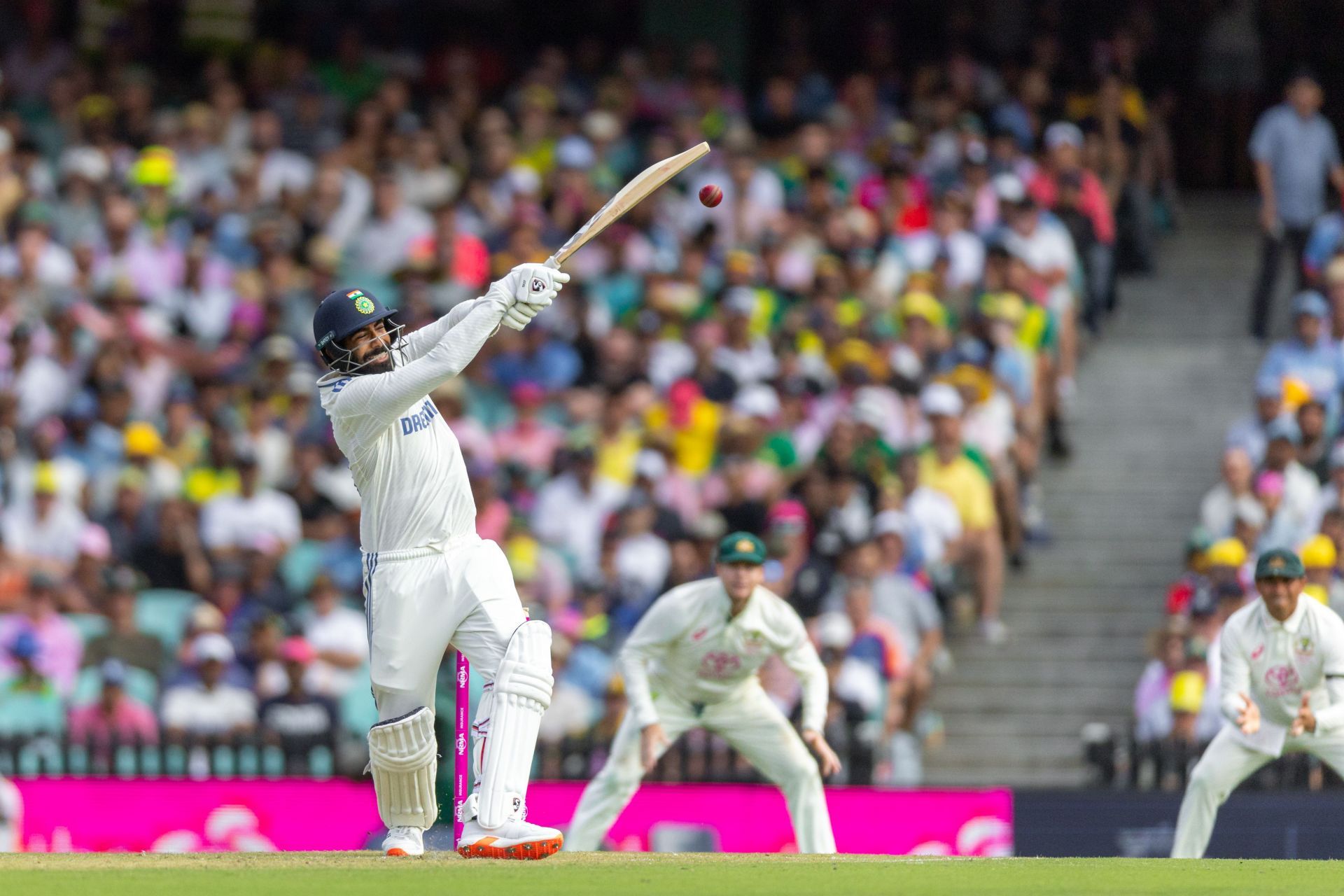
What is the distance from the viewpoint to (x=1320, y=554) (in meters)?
13.5

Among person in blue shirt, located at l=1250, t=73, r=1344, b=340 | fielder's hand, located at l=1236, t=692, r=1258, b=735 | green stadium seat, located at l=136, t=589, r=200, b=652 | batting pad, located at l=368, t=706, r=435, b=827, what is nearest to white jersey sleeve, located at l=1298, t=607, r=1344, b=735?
fielder's hand, located at l=1236, t=692, r=1258, b=735

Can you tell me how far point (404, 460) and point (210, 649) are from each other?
5856 millimetres

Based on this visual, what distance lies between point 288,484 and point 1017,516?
504 centimetres

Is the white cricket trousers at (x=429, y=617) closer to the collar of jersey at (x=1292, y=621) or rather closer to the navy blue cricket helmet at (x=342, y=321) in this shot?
the navy blue cricket helmet at (x=342, y=321)

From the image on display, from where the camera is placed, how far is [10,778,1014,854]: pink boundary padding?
1277 centimetres

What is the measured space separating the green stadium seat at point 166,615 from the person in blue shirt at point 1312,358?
293 inches

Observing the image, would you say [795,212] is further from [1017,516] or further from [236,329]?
[236,329]

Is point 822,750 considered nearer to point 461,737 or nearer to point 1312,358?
point 461,737

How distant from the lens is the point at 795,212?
17.7 m

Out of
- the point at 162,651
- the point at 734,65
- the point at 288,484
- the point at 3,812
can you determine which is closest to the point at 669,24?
the point at 734,65

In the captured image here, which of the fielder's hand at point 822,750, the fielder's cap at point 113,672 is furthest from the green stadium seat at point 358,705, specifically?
the fielder's hand at point 822,750

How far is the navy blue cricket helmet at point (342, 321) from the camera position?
8555 millimetres

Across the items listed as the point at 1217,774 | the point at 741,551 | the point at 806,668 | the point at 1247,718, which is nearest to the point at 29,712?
the point at 741,551

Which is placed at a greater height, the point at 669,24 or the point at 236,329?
the point at 669,24
